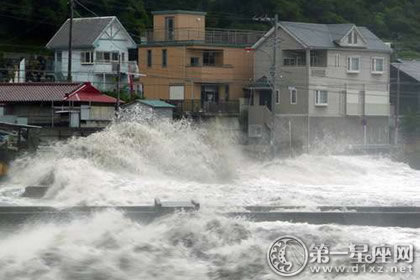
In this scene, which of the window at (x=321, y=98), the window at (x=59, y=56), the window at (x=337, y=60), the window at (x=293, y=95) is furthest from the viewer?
the window at (x=59, y=56)

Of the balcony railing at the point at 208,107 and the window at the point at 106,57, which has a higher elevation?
the window at the point at 106,57

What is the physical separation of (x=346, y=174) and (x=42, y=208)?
1577 cm

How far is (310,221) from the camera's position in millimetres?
17578

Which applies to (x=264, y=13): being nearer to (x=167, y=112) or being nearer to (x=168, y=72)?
(x=168, y=72)

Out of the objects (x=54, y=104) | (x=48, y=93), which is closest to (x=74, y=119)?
(x=54, y=104)

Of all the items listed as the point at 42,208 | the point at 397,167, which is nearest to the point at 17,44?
the point at 397,167

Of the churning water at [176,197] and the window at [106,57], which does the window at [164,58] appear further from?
the churning water at [176,197]

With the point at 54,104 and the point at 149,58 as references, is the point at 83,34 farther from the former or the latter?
the point at 54,104

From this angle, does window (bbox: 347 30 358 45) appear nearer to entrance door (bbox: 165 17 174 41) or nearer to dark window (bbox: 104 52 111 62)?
entrance door (bbox: 165 17 174 41)

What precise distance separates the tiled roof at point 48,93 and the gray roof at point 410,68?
65.1ft

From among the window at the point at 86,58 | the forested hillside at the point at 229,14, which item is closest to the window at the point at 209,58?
the window at the point at 86,58

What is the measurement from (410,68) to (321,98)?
8310mm

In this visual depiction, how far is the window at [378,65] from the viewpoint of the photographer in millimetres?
44469

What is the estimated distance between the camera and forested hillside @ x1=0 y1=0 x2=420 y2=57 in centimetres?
4978
